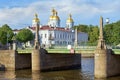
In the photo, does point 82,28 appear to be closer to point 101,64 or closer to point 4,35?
point 4,35

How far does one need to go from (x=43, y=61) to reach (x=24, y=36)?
2953 inches

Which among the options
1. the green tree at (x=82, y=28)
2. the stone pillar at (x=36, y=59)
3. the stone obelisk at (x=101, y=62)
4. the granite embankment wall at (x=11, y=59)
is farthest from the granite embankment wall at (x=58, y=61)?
the green tree at (x=82, y=28)

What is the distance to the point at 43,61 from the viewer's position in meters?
64.7

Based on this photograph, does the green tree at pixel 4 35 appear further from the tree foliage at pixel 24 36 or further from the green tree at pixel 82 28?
the green tree at pixel 82 28

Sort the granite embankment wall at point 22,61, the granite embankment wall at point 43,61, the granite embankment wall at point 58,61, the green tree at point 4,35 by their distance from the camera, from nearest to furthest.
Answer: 1. the granite embankment wall at point 58,61
2. the granite embankment wall at point 43,61
3. the granite embankment wall at point 22,61
4. the green tree at point 4,35

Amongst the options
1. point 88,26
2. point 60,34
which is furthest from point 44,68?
point 88,26

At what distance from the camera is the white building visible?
152 m

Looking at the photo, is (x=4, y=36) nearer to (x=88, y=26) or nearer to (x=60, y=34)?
(x=60, y=34)

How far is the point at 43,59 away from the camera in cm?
6462

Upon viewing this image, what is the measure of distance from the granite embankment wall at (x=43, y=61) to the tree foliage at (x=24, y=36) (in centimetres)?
6592

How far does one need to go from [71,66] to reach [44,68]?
8.67 metres

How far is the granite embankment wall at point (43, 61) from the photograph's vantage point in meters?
66.4

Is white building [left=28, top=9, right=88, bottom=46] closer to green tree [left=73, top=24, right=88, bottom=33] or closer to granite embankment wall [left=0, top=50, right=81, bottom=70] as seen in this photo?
green tree [left=73, top=24, right=88, bottom=33]

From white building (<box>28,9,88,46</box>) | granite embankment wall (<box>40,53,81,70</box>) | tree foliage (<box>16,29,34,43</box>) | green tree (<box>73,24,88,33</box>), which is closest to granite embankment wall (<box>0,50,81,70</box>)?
granite embankment wall (<box>40,53,81,70</box>)
